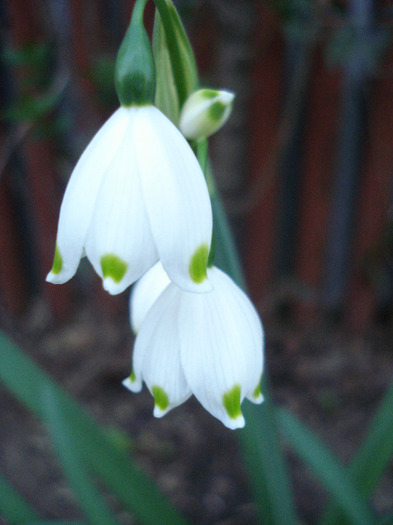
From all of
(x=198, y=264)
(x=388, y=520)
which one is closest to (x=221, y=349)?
(x=198, y=264)

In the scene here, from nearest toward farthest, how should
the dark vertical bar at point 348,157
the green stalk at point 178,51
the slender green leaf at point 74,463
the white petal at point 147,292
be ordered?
the green stalk at point 178,51, the white petal at point 147,292, the slender green leaf at point 74,463, the dark vertical bar at point 348,157

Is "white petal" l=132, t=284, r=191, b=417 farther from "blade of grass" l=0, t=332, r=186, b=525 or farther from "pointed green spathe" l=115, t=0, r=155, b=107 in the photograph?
"blade of grass" l=0, t=332, r=186, b=525

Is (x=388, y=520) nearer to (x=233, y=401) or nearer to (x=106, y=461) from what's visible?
(x=233, y=401)

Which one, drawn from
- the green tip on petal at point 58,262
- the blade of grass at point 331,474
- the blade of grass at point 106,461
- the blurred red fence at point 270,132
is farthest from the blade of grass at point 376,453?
the blurred red fence at point 270,132

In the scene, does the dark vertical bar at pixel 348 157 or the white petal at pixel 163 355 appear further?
the dark vertical bar at pixel 348 157

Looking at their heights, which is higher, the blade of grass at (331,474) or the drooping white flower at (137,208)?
the drooping white flower at (137,208)

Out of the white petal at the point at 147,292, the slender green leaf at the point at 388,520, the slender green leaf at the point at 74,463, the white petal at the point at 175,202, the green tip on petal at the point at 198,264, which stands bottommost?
the slender green leaf at the point at 388,520

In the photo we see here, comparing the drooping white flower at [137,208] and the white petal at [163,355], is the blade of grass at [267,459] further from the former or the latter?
the drooping white flower at [137,208]

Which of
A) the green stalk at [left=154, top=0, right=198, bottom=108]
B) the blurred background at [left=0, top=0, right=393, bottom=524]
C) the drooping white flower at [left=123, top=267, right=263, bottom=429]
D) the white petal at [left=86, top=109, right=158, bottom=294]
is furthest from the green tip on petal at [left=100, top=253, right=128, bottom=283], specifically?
the blurred background at [left=0, top=0, right=393, bottom=524]

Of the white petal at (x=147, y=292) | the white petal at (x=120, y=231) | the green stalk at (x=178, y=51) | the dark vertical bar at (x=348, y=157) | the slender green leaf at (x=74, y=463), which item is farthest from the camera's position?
the dark vertical bar at (x=348, y=157)
